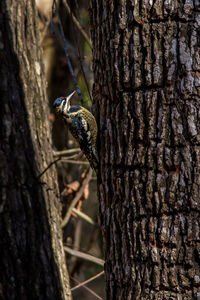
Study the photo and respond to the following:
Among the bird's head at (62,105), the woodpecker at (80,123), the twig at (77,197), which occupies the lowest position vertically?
the twig at (77,197)

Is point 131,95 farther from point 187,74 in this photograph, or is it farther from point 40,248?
point 40,248

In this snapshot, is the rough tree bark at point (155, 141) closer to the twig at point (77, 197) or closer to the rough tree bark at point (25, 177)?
the rough tree bark at point (25, 177)

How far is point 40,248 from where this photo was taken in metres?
3.80

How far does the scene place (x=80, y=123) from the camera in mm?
3590

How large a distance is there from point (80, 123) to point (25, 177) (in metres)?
0.71

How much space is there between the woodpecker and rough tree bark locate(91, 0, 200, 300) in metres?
0.91

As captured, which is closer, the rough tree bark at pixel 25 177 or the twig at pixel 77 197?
the rough tree bark at pixel 25 177

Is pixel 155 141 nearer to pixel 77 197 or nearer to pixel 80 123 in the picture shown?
pixel 80 123

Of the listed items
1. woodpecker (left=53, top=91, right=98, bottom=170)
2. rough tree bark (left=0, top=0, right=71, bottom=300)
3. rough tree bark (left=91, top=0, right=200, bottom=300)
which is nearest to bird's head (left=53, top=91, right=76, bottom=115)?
woodpecker (left=53, top=91, right=98, bottom=170)

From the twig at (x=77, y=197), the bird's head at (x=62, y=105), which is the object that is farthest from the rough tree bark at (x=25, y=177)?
the twig at (x=77, y=197)

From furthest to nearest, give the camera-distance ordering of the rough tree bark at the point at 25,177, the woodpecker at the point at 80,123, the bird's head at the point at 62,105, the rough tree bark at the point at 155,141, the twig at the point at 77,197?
the twig at the point at 77,197, the bird's head at the point at 62,105, the rough tree bark at the point at 25,177, the woodpecker at the point at 80,123, the rough tree bark at the point at 155,141

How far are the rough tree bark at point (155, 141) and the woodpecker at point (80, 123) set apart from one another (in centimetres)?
91

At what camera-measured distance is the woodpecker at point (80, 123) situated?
3202mm

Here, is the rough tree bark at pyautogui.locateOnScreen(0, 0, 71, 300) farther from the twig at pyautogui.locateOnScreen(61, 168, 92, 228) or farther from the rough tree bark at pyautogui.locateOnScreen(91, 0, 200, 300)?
the rough tree bark at pyautogui.locateOnScreen(91, 0, 200, 300)
